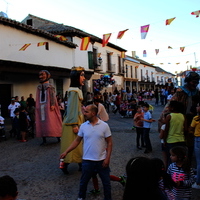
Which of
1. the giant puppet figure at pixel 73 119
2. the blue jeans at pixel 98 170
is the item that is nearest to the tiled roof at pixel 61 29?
the giant puppet figure at pixel 73 119

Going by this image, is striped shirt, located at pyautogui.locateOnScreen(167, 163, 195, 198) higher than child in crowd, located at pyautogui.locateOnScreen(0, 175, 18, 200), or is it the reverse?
child in crowd, located at pyautogui.locateOnScreen(0, 175, 18, 200)

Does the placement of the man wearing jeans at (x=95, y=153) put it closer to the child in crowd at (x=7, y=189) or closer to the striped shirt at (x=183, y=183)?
the striped shirt at (x=183, y=183)

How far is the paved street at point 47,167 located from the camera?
13.3ft

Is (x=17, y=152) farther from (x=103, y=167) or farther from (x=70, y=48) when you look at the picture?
(x=70, y=48)

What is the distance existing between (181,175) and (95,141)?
1137 millimetres

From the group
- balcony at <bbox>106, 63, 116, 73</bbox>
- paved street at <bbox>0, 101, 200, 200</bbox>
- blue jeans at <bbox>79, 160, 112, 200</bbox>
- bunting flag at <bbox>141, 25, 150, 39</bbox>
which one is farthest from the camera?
balcony at <bbox>106, 63, 116, 73</bbox>

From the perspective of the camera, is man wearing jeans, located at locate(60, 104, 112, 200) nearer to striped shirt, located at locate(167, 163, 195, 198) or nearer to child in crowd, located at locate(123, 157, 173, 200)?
striped shirt, located at locate(167, 163, 195, 198)

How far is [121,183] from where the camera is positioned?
4125 millimetres

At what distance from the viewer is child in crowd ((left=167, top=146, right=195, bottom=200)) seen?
9.71 ft

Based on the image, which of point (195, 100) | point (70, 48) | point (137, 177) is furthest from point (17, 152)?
point (70, 48)

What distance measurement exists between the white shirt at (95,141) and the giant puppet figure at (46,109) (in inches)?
156

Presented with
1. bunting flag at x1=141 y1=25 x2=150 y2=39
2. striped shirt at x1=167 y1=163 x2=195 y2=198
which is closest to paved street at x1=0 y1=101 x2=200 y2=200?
striped shirt at x1=167 y1=163 x2=195 y2=198

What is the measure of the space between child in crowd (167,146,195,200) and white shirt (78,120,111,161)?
2.92 ft

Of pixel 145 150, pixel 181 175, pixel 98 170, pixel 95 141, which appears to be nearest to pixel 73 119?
pixel 95 141
